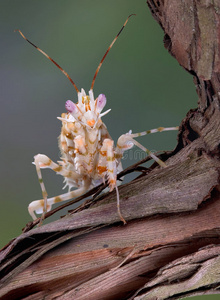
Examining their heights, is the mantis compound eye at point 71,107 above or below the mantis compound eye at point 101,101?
above

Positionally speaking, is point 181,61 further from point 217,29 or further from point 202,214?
point 202,214

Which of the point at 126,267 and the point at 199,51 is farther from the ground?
the point at 199,51

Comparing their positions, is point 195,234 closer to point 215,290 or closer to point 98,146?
point 215,290

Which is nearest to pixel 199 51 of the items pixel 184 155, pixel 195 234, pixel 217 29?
pixel 217 29

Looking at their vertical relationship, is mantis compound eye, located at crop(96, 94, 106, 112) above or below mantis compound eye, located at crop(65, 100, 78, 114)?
below

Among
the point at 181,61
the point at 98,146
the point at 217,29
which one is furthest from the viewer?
the point at 98,146

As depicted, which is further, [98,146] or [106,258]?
[98,146]

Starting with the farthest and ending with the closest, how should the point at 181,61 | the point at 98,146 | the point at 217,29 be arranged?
the point at 98,146, the point at 181,61, the point at 217,29

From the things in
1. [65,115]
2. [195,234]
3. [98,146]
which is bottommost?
[195,234]

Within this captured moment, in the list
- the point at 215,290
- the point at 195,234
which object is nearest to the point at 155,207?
the point at 195,234
